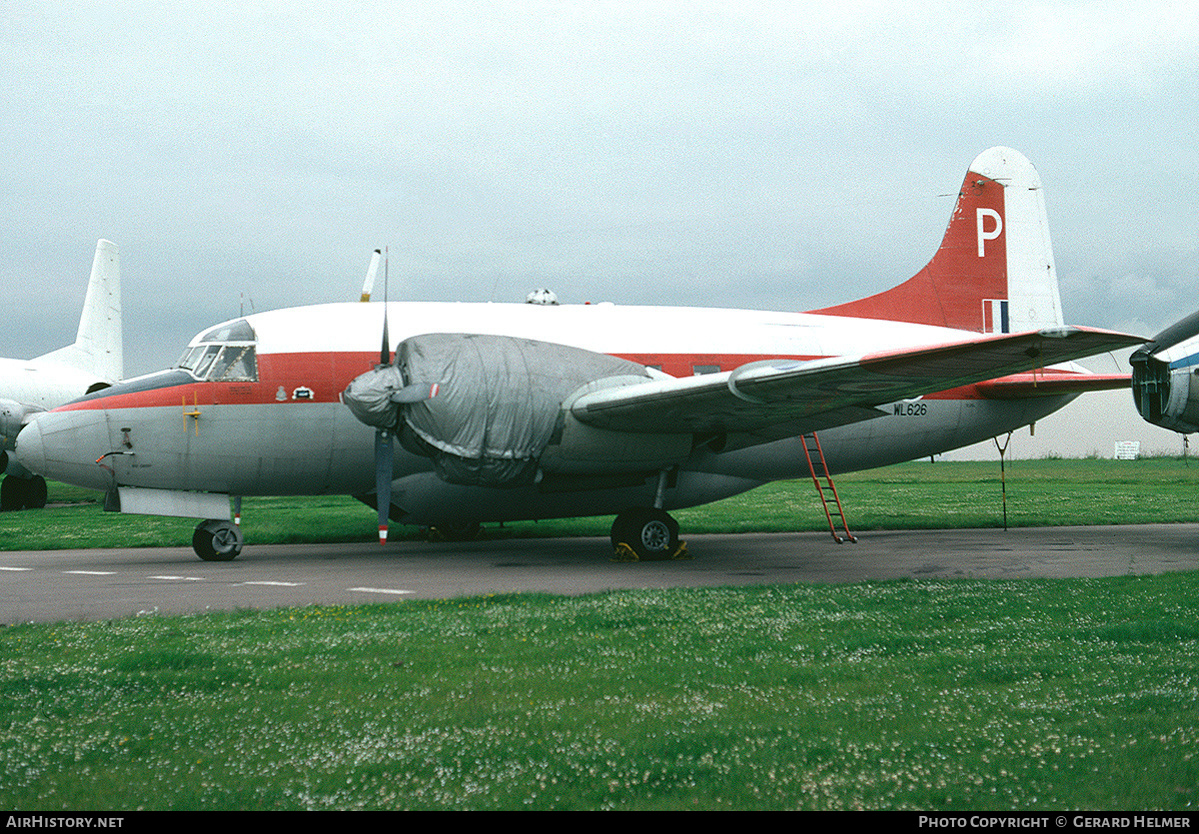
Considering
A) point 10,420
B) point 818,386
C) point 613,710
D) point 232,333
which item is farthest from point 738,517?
point 10,420

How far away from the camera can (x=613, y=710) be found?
16.3 ft

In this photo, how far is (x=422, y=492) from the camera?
13.8 m

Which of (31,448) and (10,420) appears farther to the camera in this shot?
(10,420)

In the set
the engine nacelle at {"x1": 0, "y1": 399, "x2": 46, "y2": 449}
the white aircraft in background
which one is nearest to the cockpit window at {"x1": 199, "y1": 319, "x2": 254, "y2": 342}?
the white aircraft in background

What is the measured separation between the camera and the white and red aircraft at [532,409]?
452 inches

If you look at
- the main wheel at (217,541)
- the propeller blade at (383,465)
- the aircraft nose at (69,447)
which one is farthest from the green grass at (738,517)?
the propeller blade at (383,465)

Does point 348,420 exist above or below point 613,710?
above

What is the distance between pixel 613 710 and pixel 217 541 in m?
10.2

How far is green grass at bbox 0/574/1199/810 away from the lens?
3750mm

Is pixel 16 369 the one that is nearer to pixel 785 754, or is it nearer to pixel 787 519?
pixel 787 519

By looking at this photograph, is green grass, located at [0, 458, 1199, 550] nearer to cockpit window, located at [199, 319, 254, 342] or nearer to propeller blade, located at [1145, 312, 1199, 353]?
cockpit window, located at [199, 319, 254, 342]

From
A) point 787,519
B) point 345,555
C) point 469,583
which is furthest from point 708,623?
point 787,519

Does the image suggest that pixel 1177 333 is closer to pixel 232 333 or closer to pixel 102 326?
pixel 232 333

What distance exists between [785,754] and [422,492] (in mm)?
10282
